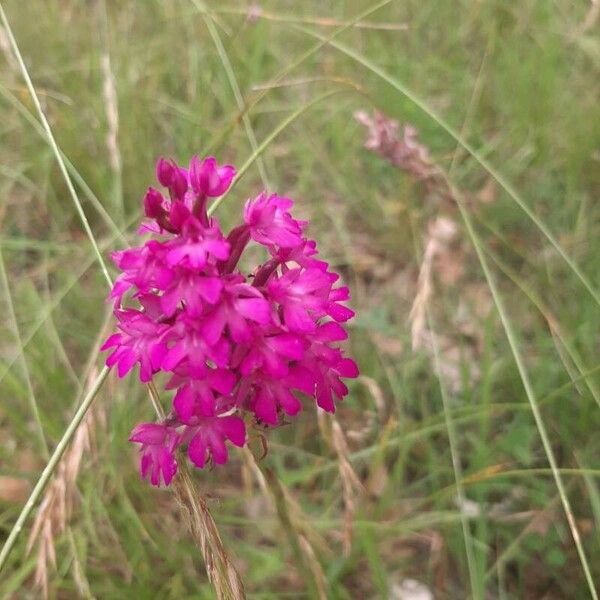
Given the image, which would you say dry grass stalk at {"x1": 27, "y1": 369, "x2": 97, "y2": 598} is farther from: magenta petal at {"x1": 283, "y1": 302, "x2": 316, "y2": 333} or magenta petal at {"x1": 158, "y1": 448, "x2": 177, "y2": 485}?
magenta petal at {"x1": 283, "y1": 302, "x2": 316, "y2": 333}

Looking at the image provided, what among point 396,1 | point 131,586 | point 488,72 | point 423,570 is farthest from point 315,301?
point 396,1

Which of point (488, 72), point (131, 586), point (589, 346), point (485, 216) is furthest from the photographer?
point (488, 72)

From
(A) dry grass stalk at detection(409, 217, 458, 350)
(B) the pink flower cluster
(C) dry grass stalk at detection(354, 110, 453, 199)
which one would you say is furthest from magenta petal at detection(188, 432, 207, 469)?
(C) dry grass stalk at detection(354, 110, 453, 199)

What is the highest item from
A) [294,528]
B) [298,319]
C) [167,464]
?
[298,319]

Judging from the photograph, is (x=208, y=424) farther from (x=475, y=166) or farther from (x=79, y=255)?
(x=475, y=166)

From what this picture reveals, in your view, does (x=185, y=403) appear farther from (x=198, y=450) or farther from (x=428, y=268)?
Result: (x=428, y=268)

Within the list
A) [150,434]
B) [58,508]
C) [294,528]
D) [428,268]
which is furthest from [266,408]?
[428,268]
